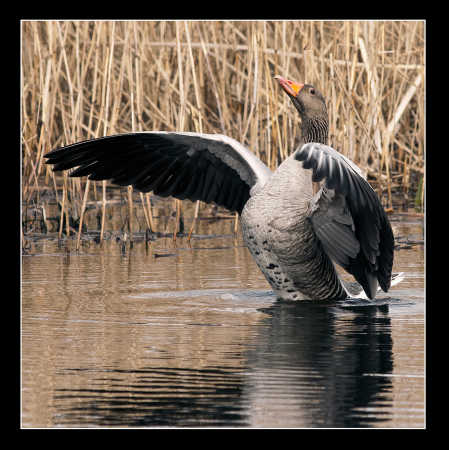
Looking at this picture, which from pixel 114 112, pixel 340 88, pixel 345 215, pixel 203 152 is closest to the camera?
pixel 345 215

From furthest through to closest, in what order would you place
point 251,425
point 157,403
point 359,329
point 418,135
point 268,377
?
1. point 418,135
2. point 359,329
3. point 268,377
4. point 157,403
5. point 251,425

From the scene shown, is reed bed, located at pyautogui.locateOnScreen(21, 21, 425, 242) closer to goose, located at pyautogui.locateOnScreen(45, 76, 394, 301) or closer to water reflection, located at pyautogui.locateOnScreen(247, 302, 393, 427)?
goose, located at pyautogui.locateOnScreen(45, 76, 394, 301)

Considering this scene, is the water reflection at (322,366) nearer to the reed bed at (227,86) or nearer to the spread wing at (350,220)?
the spread wing at (350,220)

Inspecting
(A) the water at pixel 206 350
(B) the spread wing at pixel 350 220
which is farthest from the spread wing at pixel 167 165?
(B) the spread wing at pixel 350 220

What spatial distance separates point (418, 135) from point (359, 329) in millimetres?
6202

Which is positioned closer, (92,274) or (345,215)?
(345,215)

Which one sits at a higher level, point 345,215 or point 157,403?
point 345,215

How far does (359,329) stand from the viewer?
6531 mm

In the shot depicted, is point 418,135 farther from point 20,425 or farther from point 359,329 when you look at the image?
point 20,425

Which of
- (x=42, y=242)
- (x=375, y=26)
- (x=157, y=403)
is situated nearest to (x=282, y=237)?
(x=157, y=403)

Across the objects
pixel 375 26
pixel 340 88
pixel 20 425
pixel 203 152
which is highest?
pixel 375 26

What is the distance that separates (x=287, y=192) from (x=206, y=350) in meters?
1.89

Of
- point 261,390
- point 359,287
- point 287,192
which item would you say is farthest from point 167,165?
point 261,390

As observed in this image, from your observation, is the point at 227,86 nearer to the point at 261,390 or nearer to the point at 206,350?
the point at 206,350
